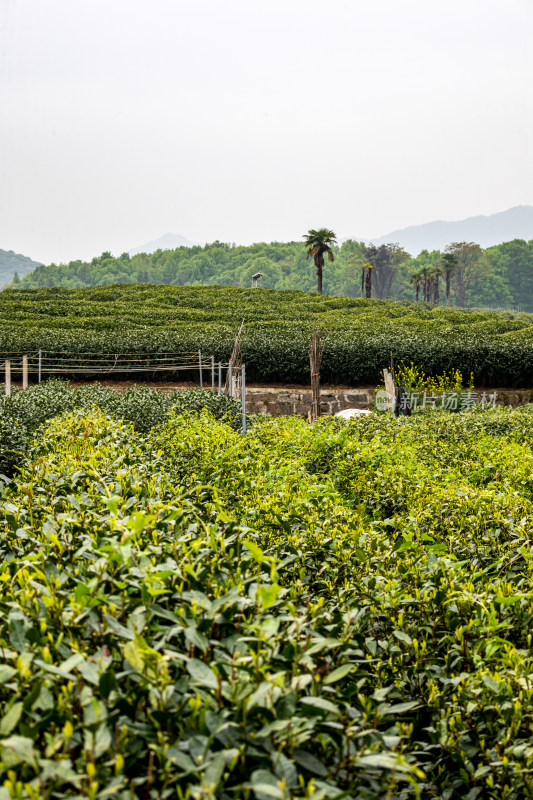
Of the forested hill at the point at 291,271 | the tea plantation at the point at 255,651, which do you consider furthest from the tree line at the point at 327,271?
the tea plantation at the point at 255,651

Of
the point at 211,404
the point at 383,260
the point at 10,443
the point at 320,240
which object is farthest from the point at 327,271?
the point at 10,443

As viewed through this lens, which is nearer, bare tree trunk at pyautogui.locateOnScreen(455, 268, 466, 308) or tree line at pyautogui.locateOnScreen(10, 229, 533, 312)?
bare tree trunk at pyautogui.locateOnScreen(455, 268, 466, 308)

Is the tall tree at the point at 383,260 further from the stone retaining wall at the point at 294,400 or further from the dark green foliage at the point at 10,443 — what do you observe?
the dark green foliage at the point at 10,443

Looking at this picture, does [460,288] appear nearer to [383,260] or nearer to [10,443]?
[383,260]

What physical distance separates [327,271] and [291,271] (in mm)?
7075

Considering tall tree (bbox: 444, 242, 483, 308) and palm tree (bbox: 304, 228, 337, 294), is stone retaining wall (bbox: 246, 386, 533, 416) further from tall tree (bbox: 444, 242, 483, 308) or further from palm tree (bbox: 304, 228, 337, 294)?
tall tree (bbox: 444, 242, 483, 308)

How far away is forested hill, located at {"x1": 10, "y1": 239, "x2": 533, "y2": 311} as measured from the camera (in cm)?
9931

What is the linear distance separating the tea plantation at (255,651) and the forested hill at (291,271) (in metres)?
96.2

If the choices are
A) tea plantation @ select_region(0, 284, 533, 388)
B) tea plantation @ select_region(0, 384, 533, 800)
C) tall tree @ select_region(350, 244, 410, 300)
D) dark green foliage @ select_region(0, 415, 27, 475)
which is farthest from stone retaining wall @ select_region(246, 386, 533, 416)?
tall tree @ select_region(350, 244, 410, 300)

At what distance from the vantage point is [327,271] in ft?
368

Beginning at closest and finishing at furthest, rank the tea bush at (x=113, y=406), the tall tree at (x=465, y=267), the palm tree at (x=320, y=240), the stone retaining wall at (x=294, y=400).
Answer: the tea bush at (x=113, y=406) → the stone retaining wall at (x=294, y=400) → the palm tree at (x=320, y=240) → the tall tree at (x=465, y=267)

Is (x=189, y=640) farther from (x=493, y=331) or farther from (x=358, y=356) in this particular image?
(x=493, y=331)

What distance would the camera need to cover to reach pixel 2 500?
3359 mm

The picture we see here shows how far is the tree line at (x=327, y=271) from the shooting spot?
9706cm
